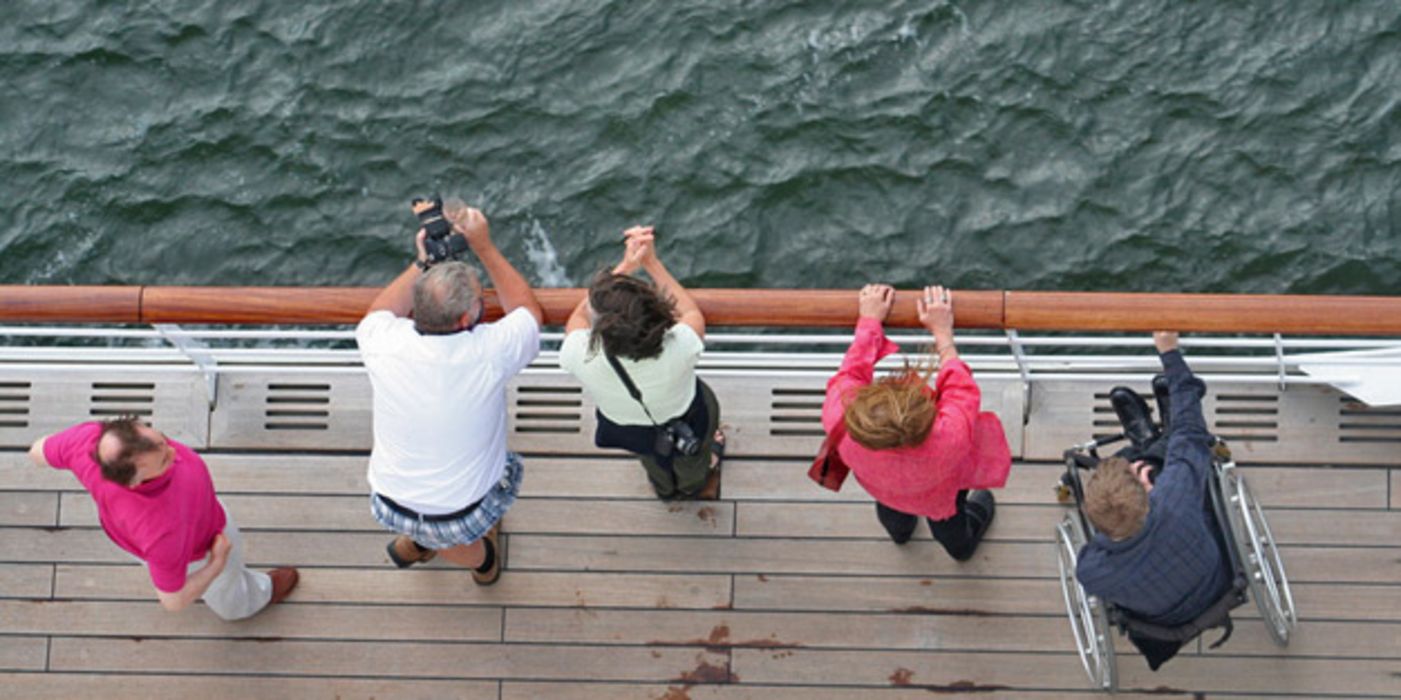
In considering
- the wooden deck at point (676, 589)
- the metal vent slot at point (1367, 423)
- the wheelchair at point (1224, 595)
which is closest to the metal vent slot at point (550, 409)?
the wooden deck at point (676, 589)

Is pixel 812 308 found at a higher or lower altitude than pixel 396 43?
lower

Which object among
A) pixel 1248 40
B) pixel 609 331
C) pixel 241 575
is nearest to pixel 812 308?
pixel 609 331

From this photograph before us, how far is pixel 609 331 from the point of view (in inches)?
143

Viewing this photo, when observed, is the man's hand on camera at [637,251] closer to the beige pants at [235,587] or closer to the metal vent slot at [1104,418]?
the beige pants at [235,587]

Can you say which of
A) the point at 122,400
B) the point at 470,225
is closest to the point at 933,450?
the point at 470,225

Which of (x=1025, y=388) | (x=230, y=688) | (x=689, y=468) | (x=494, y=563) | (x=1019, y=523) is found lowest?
(x=230, y=688)

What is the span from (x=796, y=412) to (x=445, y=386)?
1.58m

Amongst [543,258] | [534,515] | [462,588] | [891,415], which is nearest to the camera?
[891,415]

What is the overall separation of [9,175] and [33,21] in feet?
3.71

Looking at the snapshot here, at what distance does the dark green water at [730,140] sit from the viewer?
26.5ft

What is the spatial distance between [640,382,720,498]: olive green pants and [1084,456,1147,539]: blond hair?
3.78 feet

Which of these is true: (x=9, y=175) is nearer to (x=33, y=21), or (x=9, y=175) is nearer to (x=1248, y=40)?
(x=33, y=21)

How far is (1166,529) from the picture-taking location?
3779mm

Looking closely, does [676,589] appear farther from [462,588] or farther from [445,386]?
[445,386]
